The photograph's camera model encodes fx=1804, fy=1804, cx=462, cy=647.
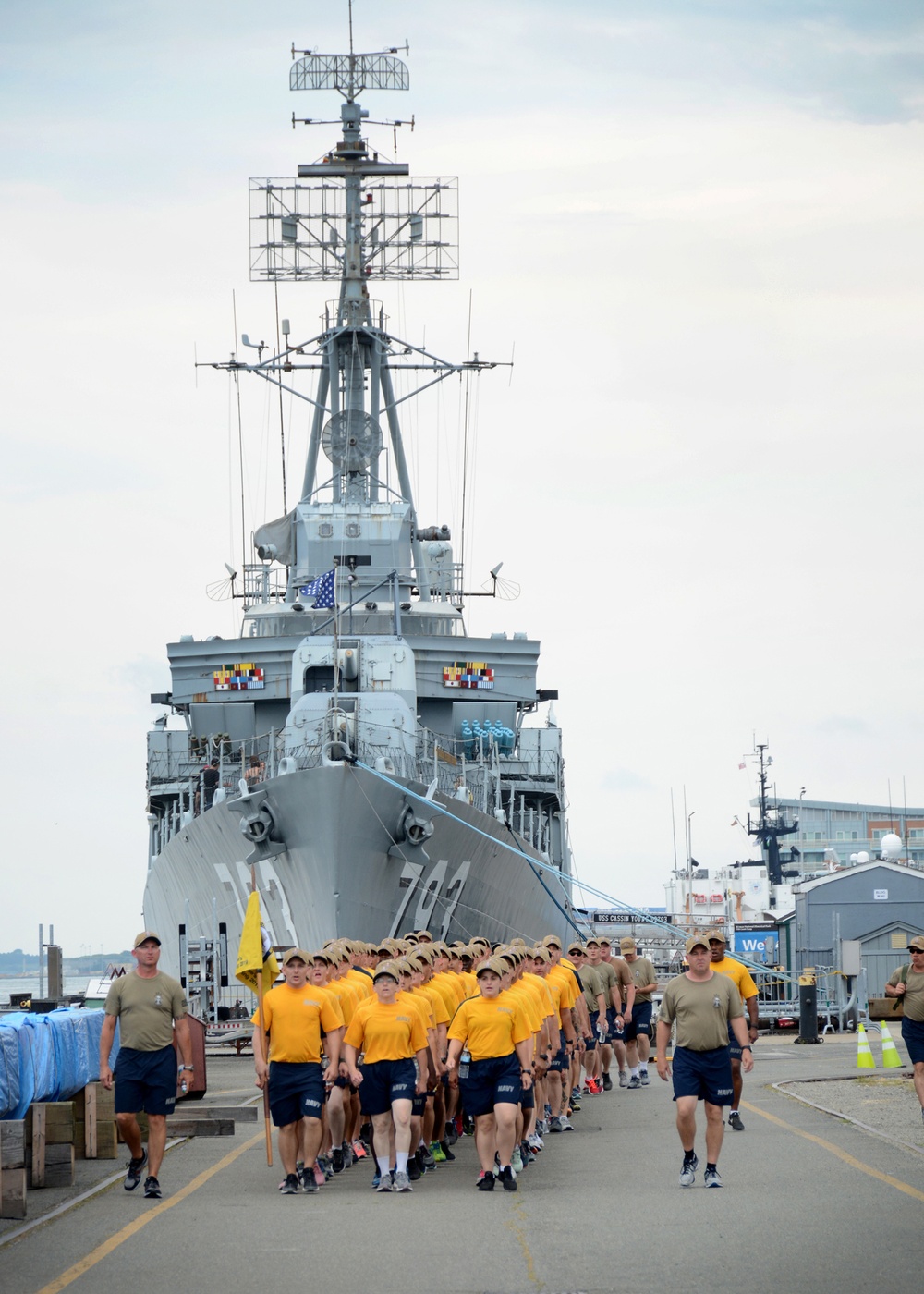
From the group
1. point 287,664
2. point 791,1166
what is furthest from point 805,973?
point 791,1166

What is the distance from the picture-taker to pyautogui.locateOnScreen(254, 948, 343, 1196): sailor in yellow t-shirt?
1022 cm

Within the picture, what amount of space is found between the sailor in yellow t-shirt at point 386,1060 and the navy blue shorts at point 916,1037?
342 cm

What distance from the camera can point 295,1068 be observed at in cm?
1027

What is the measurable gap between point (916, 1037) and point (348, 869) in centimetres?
1089

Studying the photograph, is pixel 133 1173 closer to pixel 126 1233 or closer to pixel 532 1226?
pixel 126 1233

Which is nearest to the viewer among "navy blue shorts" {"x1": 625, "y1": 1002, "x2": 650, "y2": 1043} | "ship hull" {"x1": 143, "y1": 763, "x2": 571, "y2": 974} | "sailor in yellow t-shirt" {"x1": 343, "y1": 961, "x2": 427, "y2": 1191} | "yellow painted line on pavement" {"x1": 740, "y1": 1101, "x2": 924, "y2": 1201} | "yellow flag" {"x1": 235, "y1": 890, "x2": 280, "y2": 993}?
"yellow painted line on pavement" {"x1": 740, "y1": 1101, "x2": 924, "y2": 1201}

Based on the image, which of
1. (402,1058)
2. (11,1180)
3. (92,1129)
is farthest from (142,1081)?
(92,1129)

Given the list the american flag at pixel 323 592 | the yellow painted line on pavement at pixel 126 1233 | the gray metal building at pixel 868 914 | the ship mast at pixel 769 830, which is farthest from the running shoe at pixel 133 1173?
the ship mast at pixel 769 830

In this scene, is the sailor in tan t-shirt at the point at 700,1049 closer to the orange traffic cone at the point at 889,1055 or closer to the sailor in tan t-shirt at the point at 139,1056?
the sailor in tan t-shirt at the point at 139,1056

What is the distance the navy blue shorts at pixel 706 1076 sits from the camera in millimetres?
9984

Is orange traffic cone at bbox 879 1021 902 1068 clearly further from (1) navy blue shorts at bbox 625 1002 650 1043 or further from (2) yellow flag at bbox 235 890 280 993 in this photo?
(2) yellow flag at bbox 235 890 280 993

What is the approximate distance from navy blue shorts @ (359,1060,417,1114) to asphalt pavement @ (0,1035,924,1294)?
505 millimetres

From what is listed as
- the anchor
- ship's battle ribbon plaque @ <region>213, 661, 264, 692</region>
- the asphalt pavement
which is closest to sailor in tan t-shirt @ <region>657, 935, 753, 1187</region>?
the asphalt pavement

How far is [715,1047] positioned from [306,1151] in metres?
2.37
